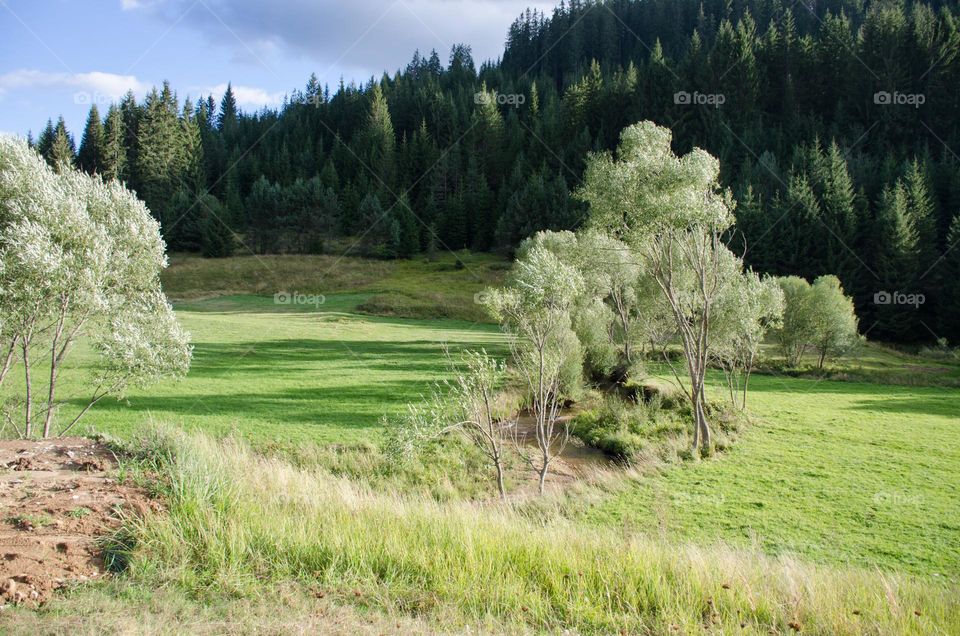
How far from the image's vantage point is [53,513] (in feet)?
27.7

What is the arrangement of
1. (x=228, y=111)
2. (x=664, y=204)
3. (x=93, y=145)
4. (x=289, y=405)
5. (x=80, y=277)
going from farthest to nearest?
(x=228, y=111), (x=93, y=145), (x=289, y=405), (x=664, y=204), (x=80, y=277)

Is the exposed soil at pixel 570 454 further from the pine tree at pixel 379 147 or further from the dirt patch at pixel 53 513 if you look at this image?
the pine tree at pixel 379 147

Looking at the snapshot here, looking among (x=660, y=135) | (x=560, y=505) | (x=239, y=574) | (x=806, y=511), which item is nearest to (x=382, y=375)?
(x=560, y=505)

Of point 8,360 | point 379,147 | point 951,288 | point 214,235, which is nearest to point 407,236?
point 214,235

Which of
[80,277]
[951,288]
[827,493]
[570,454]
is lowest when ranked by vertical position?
[570,454]

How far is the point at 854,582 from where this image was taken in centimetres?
778

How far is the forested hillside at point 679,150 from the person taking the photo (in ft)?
249

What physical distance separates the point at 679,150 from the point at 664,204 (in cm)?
10439

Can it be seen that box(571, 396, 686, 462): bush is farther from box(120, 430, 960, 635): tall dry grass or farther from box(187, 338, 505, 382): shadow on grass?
box(120, 430, 960, 635): tall dry grass

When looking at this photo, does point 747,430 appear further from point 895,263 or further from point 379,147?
point 379,147

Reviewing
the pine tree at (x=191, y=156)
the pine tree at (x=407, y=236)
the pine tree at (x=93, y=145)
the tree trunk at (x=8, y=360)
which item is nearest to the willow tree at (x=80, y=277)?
the tree trunk at (x=8, y=360)

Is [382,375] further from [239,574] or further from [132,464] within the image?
[239,574]

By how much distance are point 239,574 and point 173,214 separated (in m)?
108

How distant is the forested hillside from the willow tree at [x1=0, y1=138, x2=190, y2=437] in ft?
199
